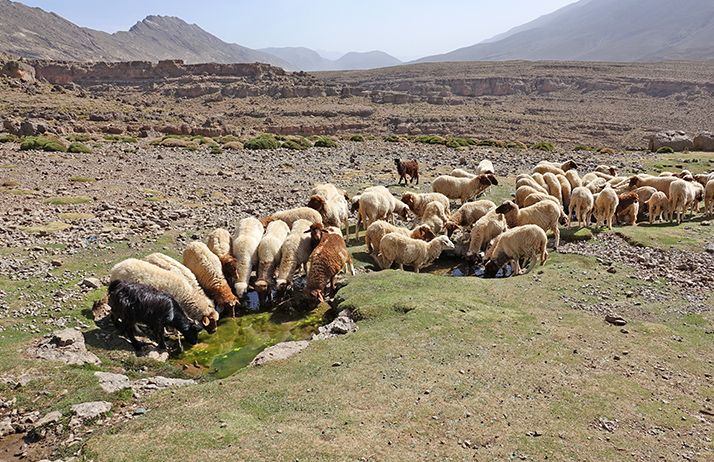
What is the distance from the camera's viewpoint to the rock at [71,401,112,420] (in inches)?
321

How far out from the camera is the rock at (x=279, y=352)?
32.6ft

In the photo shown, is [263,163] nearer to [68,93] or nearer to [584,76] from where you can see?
[68,93]

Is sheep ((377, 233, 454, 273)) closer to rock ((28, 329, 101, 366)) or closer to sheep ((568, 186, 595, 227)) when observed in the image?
sheep ((568, 186, 595, 227))

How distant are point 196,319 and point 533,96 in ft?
484

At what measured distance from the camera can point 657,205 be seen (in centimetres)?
2050

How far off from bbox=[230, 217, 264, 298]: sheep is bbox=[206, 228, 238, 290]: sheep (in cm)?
9

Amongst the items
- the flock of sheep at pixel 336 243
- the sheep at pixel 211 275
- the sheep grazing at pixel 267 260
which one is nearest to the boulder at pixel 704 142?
the flock of sheep at pixel 336 243

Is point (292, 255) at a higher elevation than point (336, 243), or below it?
below

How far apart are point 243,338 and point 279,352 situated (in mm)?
2042

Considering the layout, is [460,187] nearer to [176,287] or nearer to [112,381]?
[176,287]

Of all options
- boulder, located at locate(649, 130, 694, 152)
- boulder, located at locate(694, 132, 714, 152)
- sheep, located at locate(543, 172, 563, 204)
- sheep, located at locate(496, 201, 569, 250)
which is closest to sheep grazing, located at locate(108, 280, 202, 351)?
sheep, located at locate(496, 201, 569, 250)

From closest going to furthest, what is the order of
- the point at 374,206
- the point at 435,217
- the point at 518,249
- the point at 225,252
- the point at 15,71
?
1. the point at 225,252
2. the point at 518,249
3. the point at 374,206
4. the point at 435,217
5. the point at 15,71

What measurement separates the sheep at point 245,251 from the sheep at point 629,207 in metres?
13.5

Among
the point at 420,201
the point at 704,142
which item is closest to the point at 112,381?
the point at 420,201
